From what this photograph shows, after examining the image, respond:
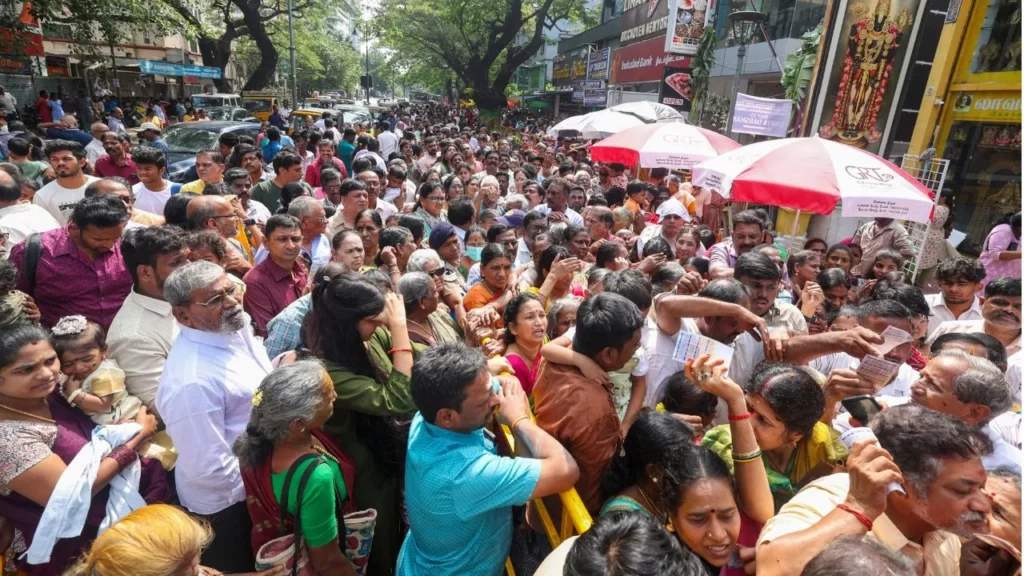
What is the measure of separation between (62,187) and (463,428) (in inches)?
195

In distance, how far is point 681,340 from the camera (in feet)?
8.52

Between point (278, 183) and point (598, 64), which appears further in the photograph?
point (598, 64)

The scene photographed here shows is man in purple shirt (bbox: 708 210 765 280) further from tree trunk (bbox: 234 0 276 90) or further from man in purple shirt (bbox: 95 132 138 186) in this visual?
tree trunk (bbox: 234 0 276 90)

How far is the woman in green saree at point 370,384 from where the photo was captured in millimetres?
2285

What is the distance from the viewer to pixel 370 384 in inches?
90.0

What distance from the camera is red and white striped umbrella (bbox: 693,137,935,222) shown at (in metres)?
4.62

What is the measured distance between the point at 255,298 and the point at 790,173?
14.9 feet

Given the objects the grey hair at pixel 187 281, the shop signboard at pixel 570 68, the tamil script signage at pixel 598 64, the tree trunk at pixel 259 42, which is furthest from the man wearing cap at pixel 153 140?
the shop signboard at pixel 570 68

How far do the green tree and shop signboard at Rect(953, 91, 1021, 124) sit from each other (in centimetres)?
2323

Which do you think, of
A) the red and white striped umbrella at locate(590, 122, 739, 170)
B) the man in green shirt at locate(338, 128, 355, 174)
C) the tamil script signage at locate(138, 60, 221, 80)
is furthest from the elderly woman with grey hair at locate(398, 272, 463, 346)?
the tamil script signage at locate(138, 60, 221, 80)

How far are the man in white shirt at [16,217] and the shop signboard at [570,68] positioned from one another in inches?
1269

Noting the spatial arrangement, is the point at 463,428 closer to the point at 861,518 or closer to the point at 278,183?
the point at 861,518

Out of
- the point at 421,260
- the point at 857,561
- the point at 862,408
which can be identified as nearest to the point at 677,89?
the point at 421,260

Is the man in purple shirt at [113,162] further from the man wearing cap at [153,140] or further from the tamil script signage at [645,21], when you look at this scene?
the tamil script signage at [645,21]
